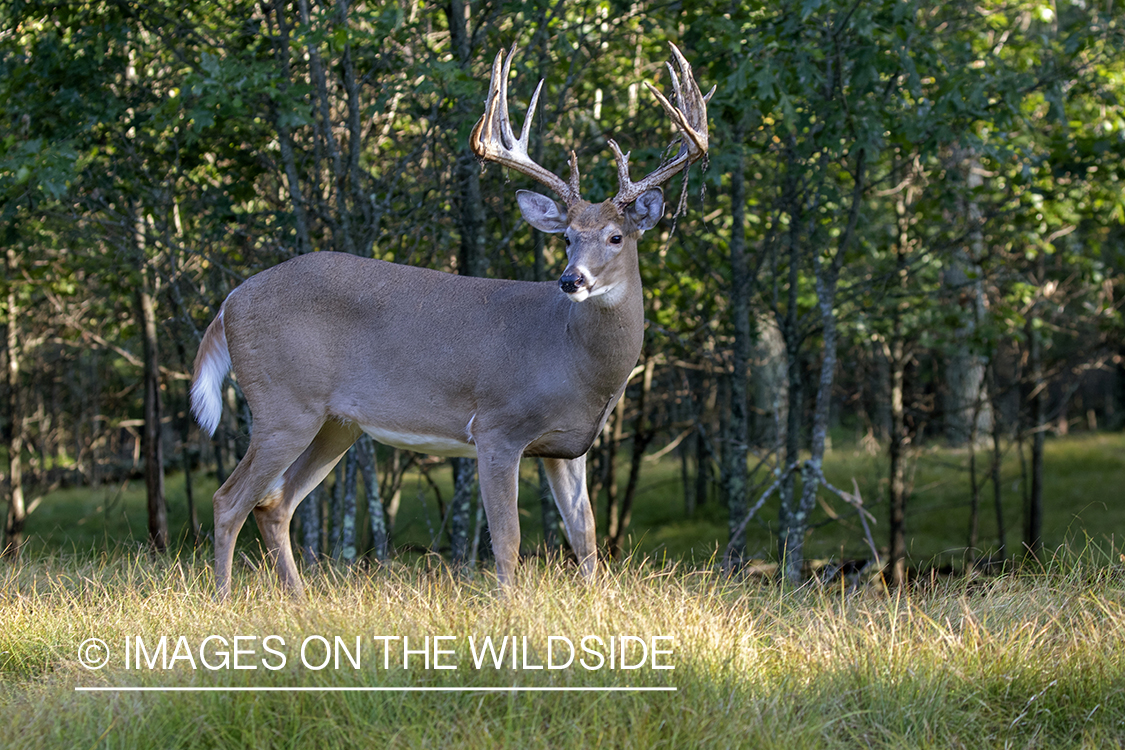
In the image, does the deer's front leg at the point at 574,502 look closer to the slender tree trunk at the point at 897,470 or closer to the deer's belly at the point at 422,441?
the deer's belly at the point at 422,441

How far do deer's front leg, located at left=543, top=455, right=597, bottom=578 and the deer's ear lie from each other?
1.18 metres

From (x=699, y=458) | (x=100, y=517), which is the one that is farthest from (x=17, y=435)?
(x=699, y=458)

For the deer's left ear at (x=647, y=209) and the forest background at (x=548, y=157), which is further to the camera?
the forest background at (x=548, y=157)

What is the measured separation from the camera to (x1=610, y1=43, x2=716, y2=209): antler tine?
502 cm

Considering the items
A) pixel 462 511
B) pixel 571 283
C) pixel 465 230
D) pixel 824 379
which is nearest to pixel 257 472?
pixel 571 283

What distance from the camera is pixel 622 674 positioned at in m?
3.57

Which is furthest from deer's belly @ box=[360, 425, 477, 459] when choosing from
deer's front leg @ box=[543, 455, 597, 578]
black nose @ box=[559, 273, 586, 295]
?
black nose @ box=[559, 273, 586, 295]

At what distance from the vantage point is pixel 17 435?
38.8 feet

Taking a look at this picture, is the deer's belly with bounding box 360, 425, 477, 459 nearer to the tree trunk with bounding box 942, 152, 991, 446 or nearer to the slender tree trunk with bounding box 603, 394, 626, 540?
the slender tree trunk with bounding box 603, 394, 626, 540

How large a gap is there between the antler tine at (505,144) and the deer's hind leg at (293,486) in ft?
5.33

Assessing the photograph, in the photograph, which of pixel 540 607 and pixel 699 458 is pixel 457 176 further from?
pixel 699 458

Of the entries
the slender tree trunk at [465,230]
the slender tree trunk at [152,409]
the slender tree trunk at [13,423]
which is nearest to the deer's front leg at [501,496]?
the slender tree trunk at [465,230]

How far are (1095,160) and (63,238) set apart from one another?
27.4 ft

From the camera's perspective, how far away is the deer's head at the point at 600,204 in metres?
4.82
